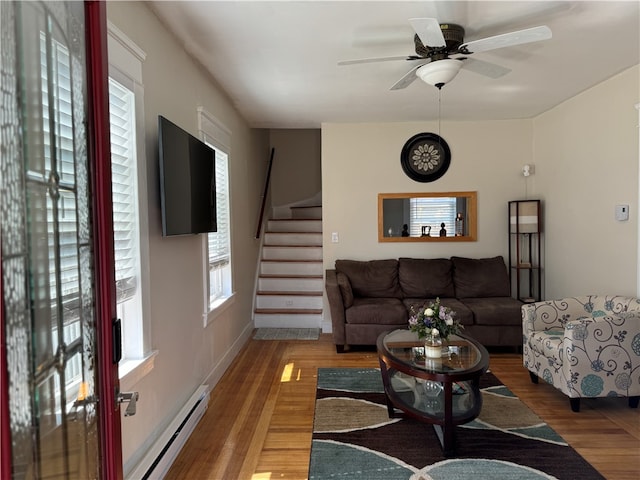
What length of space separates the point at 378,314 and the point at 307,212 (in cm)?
304

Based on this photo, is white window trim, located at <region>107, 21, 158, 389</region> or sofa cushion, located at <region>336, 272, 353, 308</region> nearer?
white window trim, located at <region>107, 21, 158, 389</region>

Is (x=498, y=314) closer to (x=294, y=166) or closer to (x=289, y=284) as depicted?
(x=289, y=284)

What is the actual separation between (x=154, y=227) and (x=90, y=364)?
3.95 feet

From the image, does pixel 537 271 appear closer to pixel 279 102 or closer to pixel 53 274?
pixel 279 102

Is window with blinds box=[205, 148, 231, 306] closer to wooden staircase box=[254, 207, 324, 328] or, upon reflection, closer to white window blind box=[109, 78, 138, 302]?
wooden staircase box=[254, 207, 324, 328]

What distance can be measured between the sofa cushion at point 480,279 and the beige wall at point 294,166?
3.13 metres

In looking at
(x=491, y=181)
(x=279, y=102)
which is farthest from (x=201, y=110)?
(x=491, y=181)

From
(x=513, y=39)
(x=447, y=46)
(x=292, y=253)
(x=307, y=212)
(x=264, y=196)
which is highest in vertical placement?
(x=447, y=46)

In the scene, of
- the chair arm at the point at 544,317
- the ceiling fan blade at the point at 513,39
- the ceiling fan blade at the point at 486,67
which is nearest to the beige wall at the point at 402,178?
the chair arm at the point at 544,317

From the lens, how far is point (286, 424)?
2.55 meters

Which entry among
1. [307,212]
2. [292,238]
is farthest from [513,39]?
[307,212]

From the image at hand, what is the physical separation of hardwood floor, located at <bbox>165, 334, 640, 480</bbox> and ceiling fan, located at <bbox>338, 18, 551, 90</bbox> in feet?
7.54

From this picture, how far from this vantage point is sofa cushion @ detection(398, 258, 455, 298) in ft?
14.2

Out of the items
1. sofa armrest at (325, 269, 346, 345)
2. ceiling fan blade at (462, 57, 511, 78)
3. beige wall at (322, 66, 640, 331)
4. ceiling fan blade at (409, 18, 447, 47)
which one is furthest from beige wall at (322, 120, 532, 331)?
ceiling fan blade at (409, 18, 447, 47)
